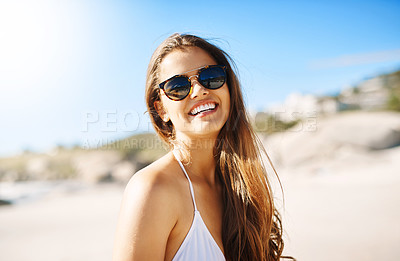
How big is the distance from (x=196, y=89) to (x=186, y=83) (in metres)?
0.09

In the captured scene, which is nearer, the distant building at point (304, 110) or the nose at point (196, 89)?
the nose at point (196, 89)

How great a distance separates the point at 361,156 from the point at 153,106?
14.9 meters

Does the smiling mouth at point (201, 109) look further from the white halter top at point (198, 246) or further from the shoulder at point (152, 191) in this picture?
the white halter top at point (198, 246)

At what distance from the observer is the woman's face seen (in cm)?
202

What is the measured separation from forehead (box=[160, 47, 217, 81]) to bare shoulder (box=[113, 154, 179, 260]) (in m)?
0.87

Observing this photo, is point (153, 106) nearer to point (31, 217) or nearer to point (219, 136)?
point (219, 136)

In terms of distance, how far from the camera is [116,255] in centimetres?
141

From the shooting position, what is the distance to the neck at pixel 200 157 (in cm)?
214

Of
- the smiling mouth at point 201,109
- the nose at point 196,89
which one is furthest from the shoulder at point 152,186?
the nose at point 196,89

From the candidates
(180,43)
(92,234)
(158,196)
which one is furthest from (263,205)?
(92,234)

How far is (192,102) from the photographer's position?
2.05 meters

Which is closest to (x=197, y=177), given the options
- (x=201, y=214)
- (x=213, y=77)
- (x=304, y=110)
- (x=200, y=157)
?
(x=200, y=157)

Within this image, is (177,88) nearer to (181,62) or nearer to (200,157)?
(181,62)

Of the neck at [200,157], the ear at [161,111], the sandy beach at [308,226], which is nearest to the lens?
the neck at [200,157]
